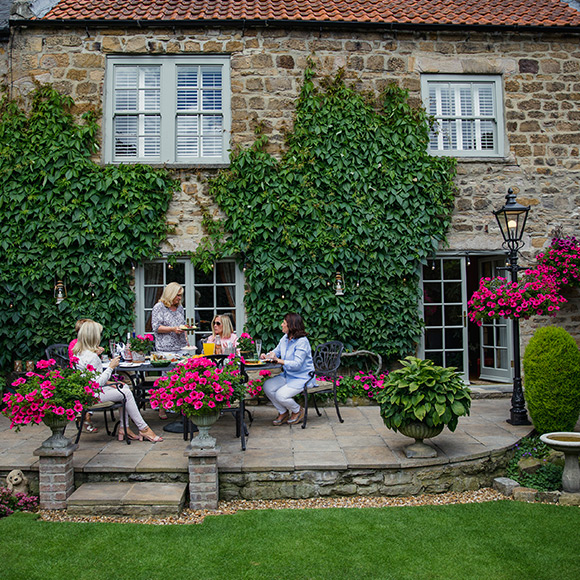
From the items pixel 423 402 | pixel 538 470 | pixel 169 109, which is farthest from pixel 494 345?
pixel 169 109

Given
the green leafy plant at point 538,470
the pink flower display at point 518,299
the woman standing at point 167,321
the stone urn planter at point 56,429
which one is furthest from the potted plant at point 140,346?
the green leafy plant at point 538,470

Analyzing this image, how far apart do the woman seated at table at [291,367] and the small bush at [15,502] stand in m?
2.69

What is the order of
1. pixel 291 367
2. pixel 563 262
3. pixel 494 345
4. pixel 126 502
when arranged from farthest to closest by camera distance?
pixel 494 345 < pixel 563 262 < pixel 291 367 < pixel 126 502

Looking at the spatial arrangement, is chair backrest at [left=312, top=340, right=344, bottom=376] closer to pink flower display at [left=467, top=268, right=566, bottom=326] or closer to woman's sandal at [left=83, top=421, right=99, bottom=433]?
pink flower display at [left=467, top=268, right=566, bottom=326]

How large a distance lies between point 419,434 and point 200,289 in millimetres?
4423

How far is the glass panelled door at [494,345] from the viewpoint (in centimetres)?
898

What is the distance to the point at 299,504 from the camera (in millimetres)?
4988

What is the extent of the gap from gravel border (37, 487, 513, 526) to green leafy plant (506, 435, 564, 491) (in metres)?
0.31

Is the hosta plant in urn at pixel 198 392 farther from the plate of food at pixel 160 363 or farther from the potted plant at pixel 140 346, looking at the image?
the potted plant at pixel 140 346

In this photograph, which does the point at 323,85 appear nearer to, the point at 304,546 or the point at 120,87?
the point at 120,87

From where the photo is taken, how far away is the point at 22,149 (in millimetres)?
8266

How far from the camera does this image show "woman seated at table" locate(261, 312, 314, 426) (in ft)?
21.5

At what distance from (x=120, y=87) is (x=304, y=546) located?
7.26 meters

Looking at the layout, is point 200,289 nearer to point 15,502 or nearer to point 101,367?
point 101,367
